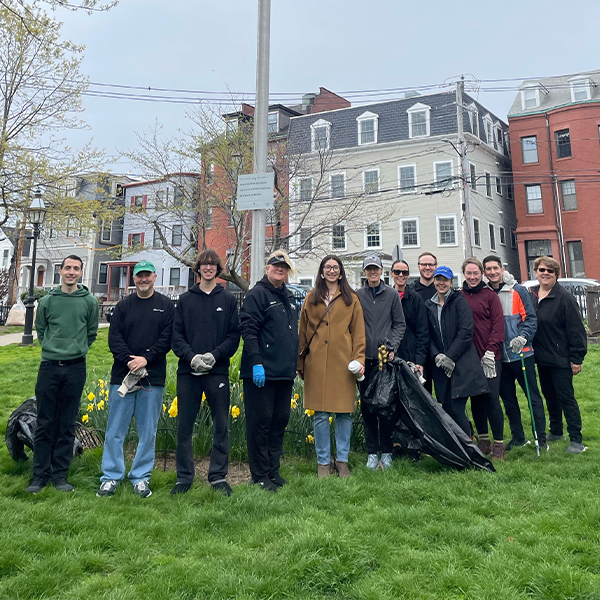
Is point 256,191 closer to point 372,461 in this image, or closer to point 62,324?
point 62,324

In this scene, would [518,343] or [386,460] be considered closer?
[386,460]

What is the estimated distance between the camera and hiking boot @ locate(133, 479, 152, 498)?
A: 4270mm

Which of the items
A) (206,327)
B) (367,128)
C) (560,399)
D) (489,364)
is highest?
(367,128)

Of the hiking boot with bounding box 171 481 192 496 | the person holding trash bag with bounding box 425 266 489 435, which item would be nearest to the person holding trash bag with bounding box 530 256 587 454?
the person holding trash bag with bounding box 425 266 489 435

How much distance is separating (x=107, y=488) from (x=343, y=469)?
2.15 meters

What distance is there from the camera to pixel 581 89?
30.5 meters

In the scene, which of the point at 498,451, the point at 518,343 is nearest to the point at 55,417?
the point at 498,451

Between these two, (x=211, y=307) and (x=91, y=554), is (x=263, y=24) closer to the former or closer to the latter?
(x=211, y=307)

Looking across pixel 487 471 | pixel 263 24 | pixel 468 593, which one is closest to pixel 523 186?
pixel 263 24

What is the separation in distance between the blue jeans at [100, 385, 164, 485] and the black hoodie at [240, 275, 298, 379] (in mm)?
895

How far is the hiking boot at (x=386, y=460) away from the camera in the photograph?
4.95 m

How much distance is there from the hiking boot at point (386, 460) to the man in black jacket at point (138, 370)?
2.26 metres

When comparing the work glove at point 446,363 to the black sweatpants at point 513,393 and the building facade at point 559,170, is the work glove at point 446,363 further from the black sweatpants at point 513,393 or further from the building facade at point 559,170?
the building facade at point 559,170

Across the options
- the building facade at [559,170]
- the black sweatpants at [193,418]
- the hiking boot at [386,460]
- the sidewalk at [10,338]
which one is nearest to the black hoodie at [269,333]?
the black sweatpants at [193,418]
